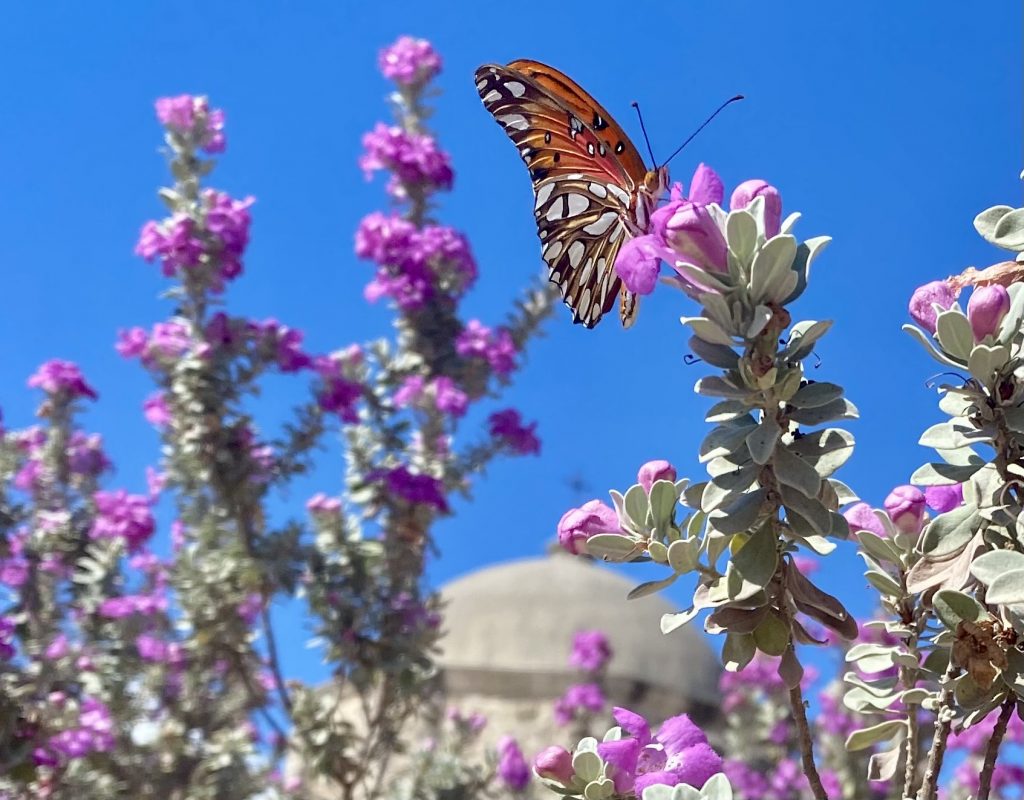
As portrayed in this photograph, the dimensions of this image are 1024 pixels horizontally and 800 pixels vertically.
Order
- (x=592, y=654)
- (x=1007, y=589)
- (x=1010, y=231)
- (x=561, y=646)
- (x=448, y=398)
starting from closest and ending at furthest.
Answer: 1. (x=1007, y=589)
2. (x=1010, y=231)
3. (x=448, y=398)
4. (x=592, y=654)
5. (x=561, y=646)

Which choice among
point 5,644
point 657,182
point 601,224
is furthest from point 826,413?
point 5,644

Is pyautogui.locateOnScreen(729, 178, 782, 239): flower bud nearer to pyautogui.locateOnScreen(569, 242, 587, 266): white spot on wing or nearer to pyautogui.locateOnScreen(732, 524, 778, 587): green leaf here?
pyautogui.locateOnScreen(732, 524, 778, 587): green leaf

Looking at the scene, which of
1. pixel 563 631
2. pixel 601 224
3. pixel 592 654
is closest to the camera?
pixel 601 224

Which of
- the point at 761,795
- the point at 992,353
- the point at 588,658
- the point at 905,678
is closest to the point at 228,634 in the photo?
the point at 588,658

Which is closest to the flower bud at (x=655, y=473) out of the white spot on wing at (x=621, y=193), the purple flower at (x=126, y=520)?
the white spot on wing at (x=621, y=193)

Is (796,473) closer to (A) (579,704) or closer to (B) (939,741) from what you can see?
(B) (939,741)

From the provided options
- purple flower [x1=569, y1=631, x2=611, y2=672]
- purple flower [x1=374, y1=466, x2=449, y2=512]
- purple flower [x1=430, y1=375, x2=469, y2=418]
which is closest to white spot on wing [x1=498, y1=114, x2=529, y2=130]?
purple flower [x1=374, y1=466, x2=449, y2=512]
